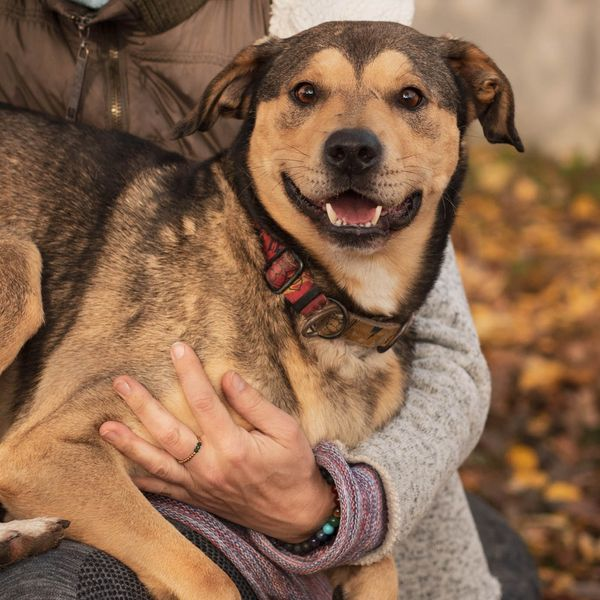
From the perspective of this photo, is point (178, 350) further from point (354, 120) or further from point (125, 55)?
point (125, 55)

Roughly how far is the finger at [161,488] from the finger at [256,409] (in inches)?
10.7

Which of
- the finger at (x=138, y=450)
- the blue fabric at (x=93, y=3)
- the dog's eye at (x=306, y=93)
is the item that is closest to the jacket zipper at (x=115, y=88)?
the blue fabric at (x=93, y=3)

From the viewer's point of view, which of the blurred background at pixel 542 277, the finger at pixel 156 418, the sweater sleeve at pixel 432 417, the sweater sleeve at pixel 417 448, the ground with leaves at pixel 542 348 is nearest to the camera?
the finger at pixel 156 418

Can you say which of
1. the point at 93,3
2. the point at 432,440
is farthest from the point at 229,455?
the point at 93,3

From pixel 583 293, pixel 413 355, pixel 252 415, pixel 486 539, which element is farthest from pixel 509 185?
pixel 252 415

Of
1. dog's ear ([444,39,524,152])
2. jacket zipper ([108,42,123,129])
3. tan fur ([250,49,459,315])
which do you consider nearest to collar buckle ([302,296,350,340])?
tan fur ([250,49,459,315])

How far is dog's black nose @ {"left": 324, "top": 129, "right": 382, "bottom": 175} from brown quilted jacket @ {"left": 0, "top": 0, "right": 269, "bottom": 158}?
0.71 metres

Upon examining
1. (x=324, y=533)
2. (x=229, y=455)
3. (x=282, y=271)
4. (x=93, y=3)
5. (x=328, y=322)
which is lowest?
(x=324, y=533)

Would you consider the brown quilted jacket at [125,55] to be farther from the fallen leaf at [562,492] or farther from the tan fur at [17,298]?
the fallen leaf at [562,492]

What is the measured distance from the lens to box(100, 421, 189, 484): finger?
259 cm

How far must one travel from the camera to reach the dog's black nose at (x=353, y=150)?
2619 millimetres

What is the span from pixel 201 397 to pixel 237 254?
44 cm

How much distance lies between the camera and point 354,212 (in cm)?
278

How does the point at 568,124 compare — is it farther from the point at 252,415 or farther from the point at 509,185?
the point at 252,415
